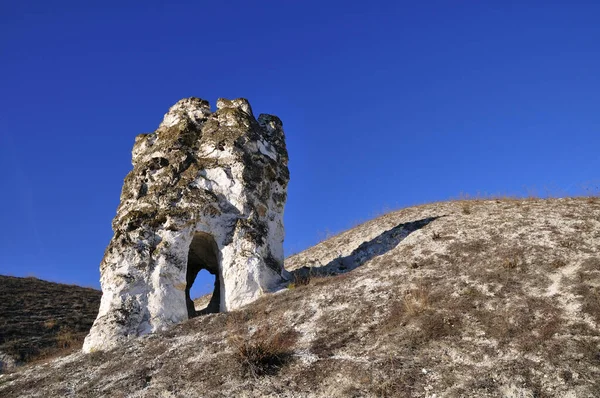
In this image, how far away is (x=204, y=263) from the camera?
18484 millimetres

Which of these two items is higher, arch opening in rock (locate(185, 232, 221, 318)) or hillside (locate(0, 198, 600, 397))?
arch opening in rock (locate(185, 232, 221, 318))

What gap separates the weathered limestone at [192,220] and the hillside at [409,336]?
90 cm

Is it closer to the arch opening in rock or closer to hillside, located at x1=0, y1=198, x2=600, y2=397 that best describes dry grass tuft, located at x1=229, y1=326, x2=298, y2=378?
hillside, located at x1=0, y1=198, x2=600, y2=397

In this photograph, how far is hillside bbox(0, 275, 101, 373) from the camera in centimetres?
1688

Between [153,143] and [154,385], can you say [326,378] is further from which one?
A: [153,143]

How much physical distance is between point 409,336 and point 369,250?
8838mm

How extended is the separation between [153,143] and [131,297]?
694cm

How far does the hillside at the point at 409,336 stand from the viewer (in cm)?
891

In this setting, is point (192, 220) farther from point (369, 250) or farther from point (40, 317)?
point (40, 317)

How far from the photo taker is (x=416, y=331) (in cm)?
1054

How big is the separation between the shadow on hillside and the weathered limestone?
94.8 inches

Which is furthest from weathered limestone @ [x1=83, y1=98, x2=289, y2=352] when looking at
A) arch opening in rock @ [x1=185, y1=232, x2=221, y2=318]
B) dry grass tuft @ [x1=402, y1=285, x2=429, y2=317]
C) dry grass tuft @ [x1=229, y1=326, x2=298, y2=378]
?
dry grass tuft @ [x1=402, y1=285, x2=429, y2=317]

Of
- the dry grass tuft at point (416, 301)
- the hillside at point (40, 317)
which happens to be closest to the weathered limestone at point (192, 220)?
the hillside at point (40, 317)

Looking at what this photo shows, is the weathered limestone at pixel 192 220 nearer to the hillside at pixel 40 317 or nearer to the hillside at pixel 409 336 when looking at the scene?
the hillside at pixel 409 336
